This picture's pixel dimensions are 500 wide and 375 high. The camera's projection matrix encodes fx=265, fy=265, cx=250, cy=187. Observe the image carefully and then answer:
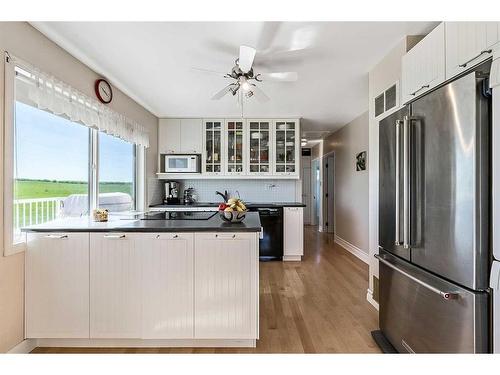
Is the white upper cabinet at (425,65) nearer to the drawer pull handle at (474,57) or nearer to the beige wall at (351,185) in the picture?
the drawer pull handle at (474,57)

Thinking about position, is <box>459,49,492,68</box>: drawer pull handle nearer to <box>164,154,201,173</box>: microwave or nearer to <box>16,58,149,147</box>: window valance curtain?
<box>16,58,149,147</box>: window valance curtain

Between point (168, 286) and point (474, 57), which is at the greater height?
point (474, 57)

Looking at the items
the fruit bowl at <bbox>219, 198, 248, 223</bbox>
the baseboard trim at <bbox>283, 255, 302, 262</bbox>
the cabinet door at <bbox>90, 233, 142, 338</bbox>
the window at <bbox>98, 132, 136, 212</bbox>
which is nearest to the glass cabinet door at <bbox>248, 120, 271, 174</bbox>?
the baseboard trim at <bbox>283, 255, 302, 262</bbox>

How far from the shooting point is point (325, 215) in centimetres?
707

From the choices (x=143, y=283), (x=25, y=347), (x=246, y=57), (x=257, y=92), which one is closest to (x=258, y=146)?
(x=257, y=92)

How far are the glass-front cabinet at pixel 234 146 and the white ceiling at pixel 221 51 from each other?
1071mm

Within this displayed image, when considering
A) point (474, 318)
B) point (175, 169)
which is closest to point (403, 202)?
point (474, 318)

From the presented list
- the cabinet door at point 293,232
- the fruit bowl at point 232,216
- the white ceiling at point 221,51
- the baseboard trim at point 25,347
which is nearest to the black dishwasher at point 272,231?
the cabinet door at point 293,232

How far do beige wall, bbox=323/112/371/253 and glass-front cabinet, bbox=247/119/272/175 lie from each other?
5.18 feet

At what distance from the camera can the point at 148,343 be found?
6.43ft

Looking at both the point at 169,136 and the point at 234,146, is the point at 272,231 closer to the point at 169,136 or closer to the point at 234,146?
the point at 234,146

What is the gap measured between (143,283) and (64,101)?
1.64 meters

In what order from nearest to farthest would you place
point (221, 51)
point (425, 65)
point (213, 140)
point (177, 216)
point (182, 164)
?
1. point (425, 65)
2. point (221, 51)
3. point (177, 216)
4. point (182, 164)
5. point (213, 140)

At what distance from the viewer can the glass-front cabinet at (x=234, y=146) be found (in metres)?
4.68
